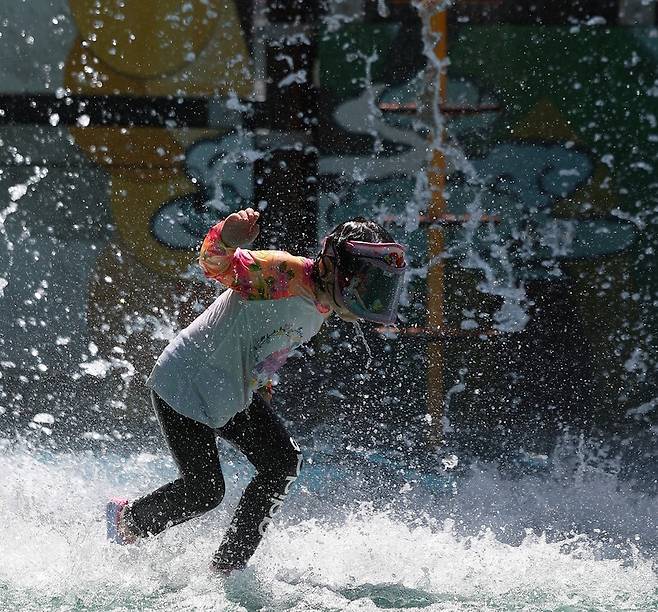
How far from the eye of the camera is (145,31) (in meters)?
5.98

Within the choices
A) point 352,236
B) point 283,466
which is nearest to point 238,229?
point 352,236

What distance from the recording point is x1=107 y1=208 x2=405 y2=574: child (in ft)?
11.2

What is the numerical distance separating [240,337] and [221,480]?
→ 1.57 feet

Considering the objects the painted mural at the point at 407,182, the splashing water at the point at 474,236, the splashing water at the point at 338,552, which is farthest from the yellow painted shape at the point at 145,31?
the splashing water at the point at 338,552

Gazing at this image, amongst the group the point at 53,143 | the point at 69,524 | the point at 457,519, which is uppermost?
the point at 53,143

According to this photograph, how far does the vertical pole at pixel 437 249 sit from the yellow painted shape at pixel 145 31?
3.82 feet

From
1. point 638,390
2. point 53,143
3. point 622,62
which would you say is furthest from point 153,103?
point 638,390

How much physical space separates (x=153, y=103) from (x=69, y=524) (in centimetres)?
254

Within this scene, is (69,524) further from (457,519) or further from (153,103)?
(153,103)

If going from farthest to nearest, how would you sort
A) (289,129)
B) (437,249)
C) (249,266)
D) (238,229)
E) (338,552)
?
(437,249) < (289,129) < (338,552) < (249,266) < (238,229)

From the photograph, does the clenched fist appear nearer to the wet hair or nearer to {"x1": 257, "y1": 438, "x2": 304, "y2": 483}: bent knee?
the wet hair

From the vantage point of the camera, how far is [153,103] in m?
5.98

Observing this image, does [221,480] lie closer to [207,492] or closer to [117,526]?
[207,492]

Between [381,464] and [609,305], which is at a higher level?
[609,305]
